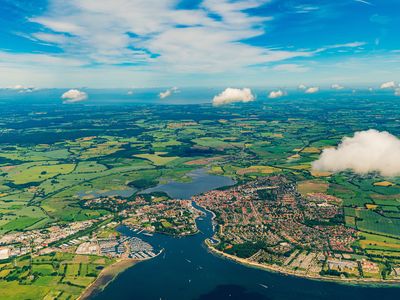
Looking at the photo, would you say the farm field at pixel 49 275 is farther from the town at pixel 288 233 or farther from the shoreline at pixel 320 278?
the shoreline at pixel 320 278

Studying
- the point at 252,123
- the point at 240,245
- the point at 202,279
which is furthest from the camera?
the point at 252,123

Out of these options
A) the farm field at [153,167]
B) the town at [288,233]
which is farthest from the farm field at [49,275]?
the town at [288,233]

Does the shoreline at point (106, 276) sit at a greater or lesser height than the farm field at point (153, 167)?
lesser

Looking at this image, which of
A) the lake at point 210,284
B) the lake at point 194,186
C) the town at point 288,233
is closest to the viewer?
the lake at point 210,284

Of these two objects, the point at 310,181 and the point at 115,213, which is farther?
the point at 310,181

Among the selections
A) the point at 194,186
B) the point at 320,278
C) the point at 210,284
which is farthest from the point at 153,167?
the point at 320,278

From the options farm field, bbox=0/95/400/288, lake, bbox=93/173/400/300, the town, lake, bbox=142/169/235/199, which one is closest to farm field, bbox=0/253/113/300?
farm field, bbox=0/95/400/288

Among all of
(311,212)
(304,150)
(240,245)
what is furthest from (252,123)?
(240,245)

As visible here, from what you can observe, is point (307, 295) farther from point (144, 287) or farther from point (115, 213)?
point (115, 213)

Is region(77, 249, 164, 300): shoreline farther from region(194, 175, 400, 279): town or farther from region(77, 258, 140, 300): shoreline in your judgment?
region(194, 175, 400, 279): town
